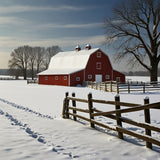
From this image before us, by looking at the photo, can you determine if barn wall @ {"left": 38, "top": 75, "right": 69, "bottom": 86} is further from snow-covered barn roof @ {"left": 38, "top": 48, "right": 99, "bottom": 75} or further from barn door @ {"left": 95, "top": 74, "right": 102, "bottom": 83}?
barn door @ {"left": 95, "top": 74, "right": 102, "bottom": 83}

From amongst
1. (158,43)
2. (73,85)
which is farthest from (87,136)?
(73,85)

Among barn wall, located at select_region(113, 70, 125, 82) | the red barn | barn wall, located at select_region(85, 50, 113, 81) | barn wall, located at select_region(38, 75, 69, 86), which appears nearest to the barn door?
the red barn

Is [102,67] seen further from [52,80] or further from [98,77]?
[52,80]

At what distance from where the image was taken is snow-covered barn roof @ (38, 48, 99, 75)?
1666 inches

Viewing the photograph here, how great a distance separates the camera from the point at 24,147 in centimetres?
474

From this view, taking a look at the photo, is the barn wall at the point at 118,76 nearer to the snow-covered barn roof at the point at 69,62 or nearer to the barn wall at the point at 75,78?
the snow-covered barn roof at the point at 69,62

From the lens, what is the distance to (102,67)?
143ft

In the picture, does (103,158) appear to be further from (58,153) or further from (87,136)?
(87,136)

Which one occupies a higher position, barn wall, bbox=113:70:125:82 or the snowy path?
barn wall, bbox=113:70:125:82

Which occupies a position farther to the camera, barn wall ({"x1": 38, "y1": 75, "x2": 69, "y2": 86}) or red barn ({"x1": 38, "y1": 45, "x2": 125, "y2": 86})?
barn wall ({"x1": 38, "y1": 75, "x2": 69, "y2": 86})

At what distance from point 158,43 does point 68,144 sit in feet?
90.5

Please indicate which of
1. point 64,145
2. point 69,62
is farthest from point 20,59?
point 64,145

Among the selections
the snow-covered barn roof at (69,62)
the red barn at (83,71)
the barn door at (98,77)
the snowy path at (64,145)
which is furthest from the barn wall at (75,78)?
the snowy path at (64,145)

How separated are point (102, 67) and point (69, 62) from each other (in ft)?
26.6
